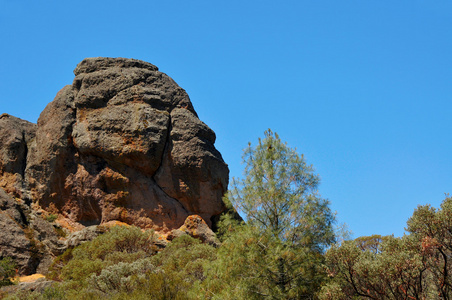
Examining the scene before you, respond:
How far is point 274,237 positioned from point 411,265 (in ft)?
18.2

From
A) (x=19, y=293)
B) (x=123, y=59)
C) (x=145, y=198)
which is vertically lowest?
(x=19, y=293)

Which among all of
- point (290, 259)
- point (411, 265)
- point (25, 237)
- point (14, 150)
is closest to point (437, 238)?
point (411, 265)

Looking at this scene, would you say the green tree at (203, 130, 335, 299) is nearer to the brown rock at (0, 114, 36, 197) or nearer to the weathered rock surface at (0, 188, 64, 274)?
the weathered rock surface at (0, 188, 64, 274)

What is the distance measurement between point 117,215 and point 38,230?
5438 millimetres

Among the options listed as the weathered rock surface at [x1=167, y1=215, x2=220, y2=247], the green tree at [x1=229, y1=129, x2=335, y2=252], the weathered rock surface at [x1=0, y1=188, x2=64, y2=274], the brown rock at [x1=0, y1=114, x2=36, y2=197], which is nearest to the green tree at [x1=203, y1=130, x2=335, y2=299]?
the green tree at [x1=229, y1=129, x2=335, y2=252]

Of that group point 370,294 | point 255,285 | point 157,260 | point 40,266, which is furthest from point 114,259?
point 370,294

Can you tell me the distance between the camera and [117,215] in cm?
3531

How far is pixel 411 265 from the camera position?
13609 mm

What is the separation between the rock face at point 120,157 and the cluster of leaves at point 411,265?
69.9 feet

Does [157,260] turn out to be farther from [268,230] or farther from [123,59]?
[123,59]

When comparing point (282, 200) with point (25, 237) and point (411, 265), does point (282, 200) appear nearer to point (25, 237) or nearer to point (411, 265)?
point (411, 265)

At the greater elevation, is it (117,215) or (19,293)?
(117,215)

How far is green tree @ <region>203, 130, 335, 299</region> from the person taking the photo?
17.5m

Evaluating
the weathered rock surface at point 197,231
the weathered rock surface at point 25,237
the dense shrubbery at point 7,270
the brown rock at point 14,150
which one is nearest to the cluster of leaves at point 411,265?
the weathered rock surface at point 197,231
